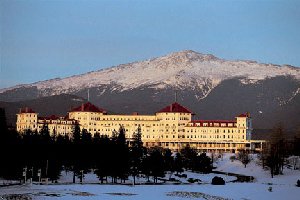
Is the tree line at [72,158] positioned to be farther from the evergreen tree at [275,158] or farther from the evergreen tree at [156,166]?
the evergreen tree at [275,158]

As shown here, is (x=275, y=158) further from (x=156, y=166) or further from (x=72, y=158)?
(x=72, y=158)

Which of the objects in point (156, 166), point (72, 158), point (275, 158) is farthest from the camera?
point (275, 158)

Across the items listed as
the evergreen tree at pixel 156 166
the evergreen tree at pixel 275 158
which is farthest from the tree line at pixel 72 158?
the evergreen tree at pixel 275 158

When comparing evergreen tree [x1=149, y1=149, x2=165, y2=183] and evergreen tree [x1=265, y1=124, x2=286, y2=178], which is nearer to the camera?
evergreen tree [x1=149, y1=149, x2=165, y2=183]

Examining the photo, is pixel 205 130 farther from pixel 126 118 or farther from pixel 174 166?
pixel 174 166

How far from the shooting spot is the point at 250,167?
10775cm

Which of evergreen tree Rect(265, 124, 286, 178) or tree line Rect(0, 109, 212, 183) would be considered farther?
evergreen tree Rect(265, 124, 286, 178)

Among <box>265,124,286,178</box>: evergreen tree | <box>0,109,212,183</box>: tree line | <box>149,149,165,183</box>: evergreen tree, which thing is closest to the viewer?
<box>0,109,212,183</box>: tree line

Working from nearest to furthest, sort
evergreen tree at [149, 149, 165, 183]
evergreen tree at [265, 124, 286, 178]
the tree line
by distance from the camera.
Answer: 1. the tree line
2. evergreen tree at [149, 149, 165, 183]
3. evergreen tree at [265, 124, 286, 178]

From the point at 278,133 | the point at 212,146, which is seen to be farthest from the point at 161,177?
the point at 212,146

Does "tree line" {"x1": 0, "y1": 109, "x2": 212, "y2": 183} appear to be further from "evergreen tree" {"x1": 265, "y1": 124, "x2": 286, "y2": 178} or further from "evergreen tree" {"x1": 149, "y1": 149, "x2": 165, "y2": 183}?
"evergreen tree" {"x1": 265, "y1": 124, "x2": 286, "y2": 178}

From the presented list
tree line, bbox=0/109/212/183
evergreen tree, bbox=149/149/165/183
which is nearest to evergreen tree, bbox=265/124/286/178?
tree line, bbox=0/109/212/183

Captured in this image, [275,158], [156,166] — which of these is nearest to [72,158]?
[156,166]

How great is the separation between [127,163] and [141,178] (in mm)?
8051
